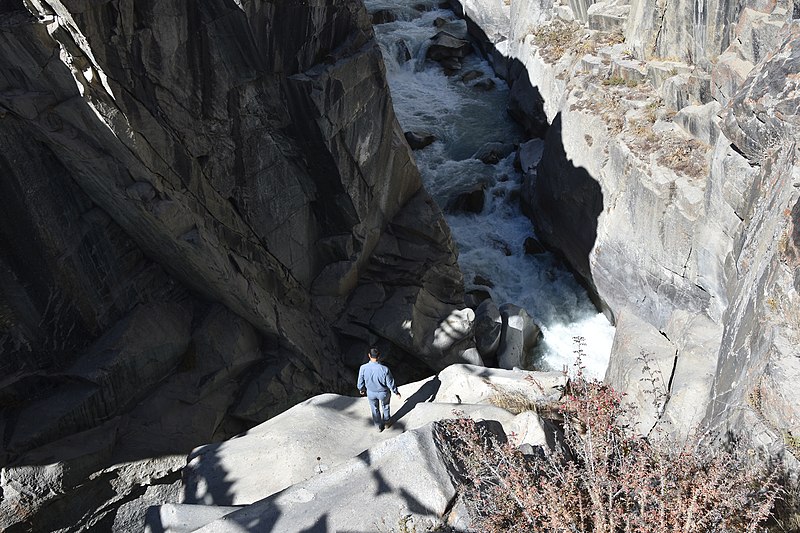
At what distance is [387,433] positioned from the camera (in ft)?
21.1

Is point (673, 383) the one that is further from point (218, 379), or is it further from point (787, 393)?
point (218, 379)

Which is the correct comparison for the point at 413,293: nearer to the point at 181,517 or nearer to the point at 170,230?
the point at 170,230

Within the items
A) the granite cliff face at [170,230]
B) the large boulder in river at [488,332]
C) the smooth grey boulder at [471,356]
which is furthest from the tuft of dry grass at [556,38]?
the smooth grey boulder at [471,356]

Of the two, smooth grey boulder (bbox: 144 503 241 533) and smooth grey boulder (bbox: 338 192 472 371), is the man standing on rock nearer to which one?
smooth grey boulder (bbox: 144 503 241 533)

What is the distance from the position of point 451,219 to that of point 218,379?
777 centimetres

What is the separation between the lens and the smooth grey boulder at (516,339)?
1144 centimetres

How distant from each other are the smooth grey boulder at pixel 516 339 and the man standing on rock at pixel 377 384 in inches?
208

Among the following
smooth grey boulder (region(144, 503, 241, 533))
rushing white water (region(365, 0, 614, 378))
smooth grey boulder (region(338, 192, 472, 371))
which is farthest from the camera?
rushing white water (region(365, 0, 614, 378))

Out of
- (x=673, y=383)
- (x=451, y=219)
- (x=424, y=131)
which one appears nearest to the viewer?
(x=673, y=383)

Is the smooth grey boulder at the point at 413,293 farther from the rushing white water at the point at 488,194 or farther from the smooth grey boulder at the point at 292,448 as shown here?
the smooth grey boulder at the point at 292,448

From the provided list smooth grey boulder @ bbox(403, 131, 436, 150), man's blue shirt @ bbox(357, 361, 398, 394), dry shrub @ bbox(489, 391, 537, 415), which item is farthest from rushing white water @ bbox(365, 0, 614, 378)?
man's blue shirt @ bbox(357, 361, 398, 394)

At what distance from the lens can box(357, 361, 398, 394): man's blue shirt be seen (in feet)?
20.3

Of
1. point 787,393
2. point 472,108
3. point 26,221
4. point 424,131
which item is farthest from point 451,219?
point 787,393

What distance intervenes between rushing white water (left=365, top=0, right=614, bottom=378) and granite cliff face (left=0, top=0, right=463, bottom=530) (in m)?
3.02
